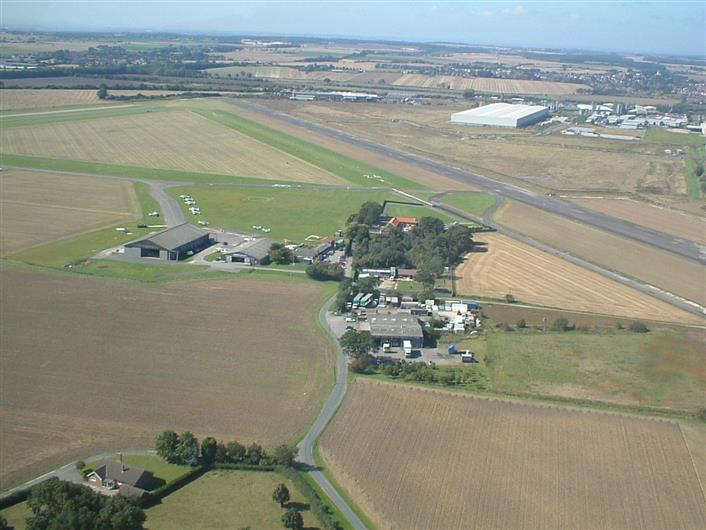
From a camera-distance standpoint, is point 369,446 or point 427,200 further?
point 427,200

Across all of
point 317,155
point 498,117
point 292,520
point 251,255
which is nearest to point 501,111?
point 498,117

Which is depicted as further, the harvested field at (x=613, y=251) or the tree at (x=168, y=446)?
the harvested field at (x=613, y=251)

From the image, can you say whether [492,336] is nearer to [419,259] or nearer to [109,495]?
[419,259]

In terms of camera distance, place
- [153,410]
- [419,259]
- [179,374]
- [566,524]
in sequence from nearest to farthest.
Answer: [566,524]
[153,410]
[179,374]
[419,259]

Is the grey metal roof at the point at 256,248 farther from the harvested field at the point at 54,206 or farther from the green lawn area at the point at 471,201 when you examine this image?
the green lawn area at the point at 471,201

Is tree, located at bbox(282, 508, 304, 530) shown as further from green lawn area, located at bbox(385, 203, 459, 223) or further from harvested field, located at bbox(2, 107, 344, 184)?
harvested field, located at bbox(2, 107, 344, 184)

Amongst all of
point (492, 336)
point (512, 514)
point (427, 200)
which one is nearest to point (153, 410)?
point (512, 514)

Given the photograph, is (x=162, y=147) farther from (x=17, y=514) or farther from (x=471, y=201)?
(x=17, y=514)

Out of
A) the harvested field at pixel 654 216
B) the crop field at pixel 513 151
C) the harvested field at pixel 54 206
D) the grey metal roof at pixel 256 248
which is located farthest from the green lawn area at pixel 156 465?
the crop field at pixel 513 151
